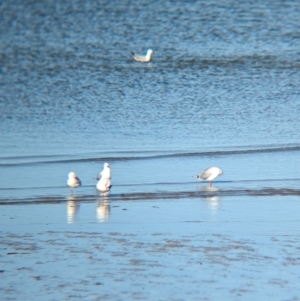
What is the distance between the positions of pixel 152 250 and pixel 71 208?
1979 millimetres

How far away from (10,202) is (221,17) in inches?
641

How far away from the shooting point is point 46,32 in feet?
74.7

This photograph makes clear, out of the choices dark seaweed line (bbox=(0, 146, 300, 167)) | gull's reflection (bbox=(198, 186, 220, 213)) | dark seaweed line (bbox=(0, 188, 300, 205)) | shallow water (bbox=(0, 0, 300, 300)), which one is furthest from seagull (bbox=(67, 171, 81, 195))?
dark seaweed line (bbox=(0, 146, 300, 167))

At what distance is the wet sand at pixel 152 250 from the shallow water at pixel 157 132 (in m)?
0.02

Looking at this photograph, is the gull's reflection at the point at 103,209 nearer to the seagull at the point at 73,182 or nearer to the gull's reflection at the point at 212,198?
the seagull at the point at 73,182

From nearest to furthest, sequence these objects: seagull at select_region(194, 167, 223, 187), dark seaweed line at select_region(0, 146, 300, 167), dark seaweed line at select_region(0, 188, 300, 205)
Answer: dark seaweed line at select_region(0, 188, 300, 205)
seagull at select_region(194, 167, 223, 187)
dark seaweed line at select_region(0, 146, 300, 167)

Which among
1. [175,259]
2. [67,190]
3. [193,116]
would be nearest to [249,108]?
[193,116]

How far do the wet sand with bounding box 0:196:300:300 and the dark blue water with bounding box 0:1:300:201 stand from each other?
112 cm

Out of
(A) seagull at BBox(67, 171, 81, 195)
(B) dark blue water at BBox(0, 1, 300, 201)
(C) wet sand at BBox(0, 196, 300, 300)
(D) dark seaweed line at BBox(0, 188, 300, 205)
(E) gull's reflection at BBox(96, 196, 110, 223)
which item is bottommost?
(C) wet sand at BBox(0, 196, 300, 300)

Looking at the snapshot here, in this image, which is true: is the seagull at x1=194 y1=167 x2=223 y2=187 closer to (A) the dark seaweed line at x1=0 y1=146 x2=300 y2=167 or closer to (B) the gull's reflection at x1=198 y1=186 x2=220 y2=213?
(B) the gull's reflection at x1=198 y1=186 x2=220 y2=213

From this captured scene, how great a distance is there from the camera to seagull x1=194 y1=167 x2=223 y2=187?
9141mm

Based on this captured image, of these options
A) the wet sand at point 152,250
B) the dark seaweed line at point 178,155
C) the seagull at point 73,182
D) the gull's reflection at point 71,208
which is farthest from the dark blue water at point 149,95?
the wet sand at point 152,250

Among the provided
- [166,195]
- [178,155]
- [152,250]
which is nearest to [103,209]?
[166,195]

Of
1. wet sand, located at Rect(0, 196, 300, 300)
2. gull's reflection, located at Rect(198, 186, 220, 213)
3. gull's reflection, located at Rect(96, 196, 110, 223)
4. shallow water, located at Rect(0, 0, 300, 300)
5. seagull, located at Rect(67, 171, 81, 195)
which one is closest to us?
wet sand, located at Rect(0, 196, 300, 300)
